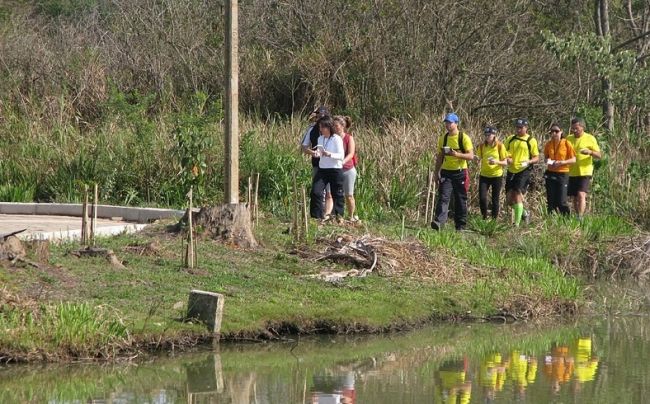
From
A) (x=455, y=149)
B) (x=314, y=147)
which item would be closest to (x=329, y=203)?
(x=314, y=147)

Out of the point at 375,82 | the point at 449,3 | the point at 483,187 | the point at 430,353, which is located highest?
the point at 449,3

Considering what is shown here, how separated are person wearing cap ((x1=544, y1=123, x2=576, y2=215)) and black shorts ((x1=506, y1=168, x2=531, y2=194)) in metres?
0.39

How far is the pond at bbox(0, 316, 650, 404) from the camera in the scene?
10.6m

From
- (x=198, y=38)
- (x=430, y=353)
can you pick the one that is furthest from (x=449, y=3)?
(x=430, y=353)

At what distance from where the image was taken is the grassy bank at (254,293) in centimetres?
1173

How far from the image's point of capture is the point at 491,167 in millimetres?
20547

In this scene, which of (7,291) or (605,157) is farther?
(605,157)

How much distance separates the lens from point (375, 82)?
28.0m

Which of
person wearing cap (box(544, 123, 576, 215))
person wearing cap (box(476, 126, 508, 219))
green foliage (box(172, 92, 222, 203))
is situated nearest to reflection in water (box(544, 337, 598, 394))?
person wearing cap (box(476, 126, 508, 219))

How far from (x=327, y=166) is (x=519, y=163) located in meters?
3.70

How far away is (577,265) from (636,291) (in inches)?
54.5

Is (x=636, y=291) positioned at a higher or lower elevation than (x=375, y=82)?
lower

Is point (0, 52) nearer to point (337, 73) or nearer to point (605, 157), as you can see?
point (337, 73)

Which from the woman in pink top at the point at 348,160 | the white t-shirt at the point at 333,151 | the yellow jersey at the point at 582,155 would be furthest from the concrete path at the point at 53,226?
the yellow jersey at the point at 582,155
